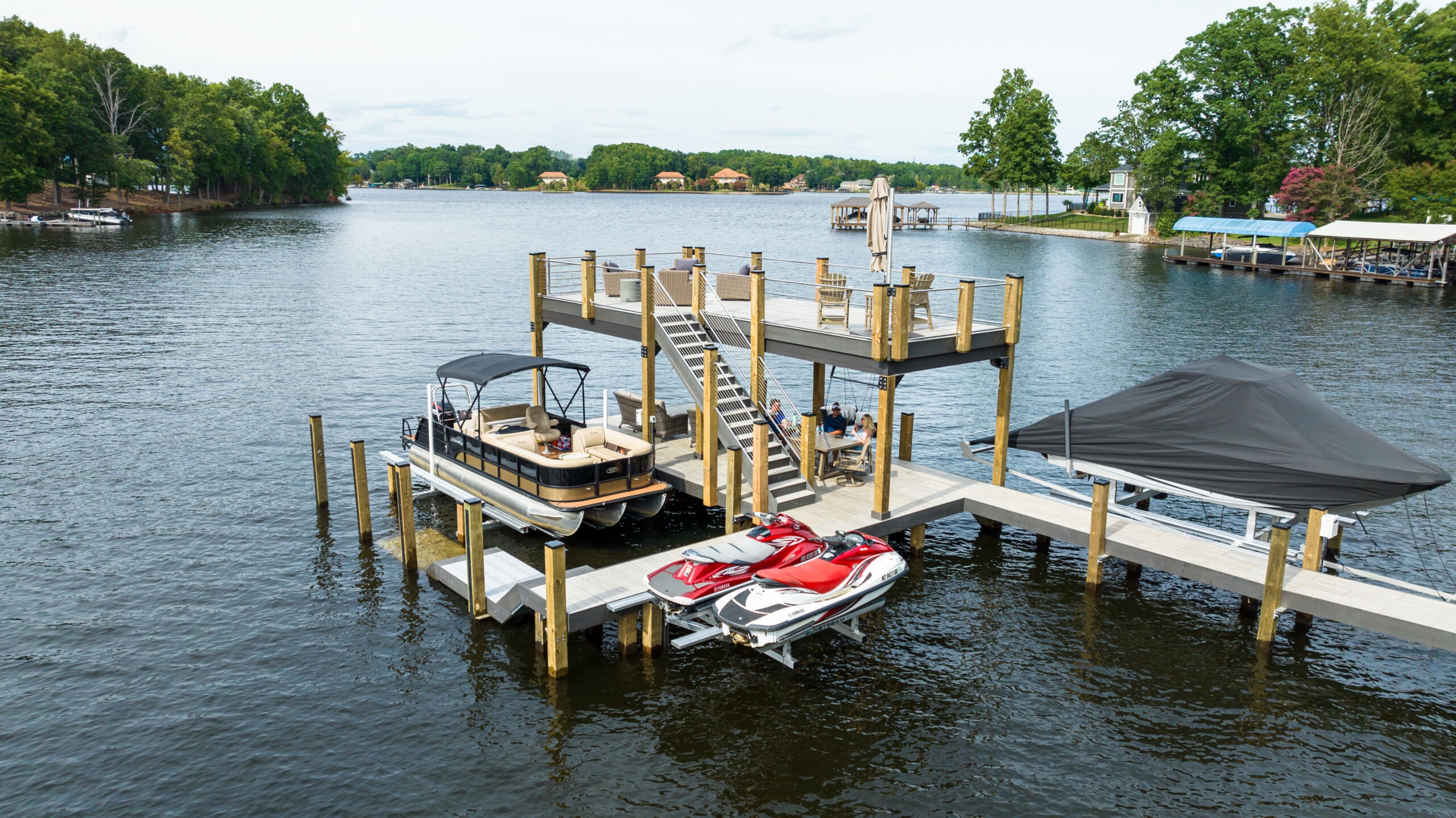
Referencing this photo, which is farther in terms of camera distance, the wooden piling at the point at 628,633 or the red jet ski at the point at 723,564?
the wooden piling at the point at 628,633

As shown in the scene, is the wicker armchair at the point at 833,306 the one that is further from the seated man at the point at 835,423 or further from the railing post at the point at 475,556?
the railing post at the point at 475,556

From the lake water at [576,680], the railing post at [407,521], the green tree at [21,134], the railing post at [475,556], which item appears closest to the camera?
the lake water at [576,680]

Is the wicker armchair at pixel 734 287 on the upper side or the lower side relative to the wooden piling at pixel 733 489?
upper

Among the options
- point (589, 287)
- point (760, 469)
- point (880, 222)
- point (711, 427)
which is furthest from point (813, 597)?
point (589, 287)

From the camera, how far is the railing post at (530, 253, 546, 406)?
22.6 m

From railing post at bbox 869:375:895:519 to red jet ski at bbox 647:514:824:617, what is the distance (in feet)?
7.63

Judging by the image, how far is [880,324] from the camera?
53.0 feet

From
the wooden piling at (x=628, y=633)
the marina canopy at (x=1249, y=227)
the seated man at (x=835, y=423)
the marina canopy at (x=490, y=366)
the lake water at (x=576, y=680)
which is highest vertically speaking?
the marina canopy at (x=1249, y=227)

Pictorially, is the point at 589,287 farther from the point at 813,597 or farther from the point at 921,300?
the point at 813,597

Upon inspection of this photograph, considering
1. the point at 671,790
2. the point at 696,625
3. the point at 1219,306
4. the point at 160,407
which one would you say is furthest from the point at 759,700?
the point at 1219,306

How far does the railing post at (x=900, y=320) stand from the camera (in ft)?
52.6

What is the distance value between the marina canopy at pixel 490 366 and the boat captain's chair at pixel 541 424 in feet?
3.07

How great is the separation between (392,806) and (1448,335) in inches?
1990

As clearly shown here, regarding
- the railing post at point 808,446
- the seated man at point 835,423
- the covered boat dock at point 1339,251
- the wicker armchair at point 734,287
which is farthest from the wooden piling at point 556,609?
the covered boat dock at point 1339,251
